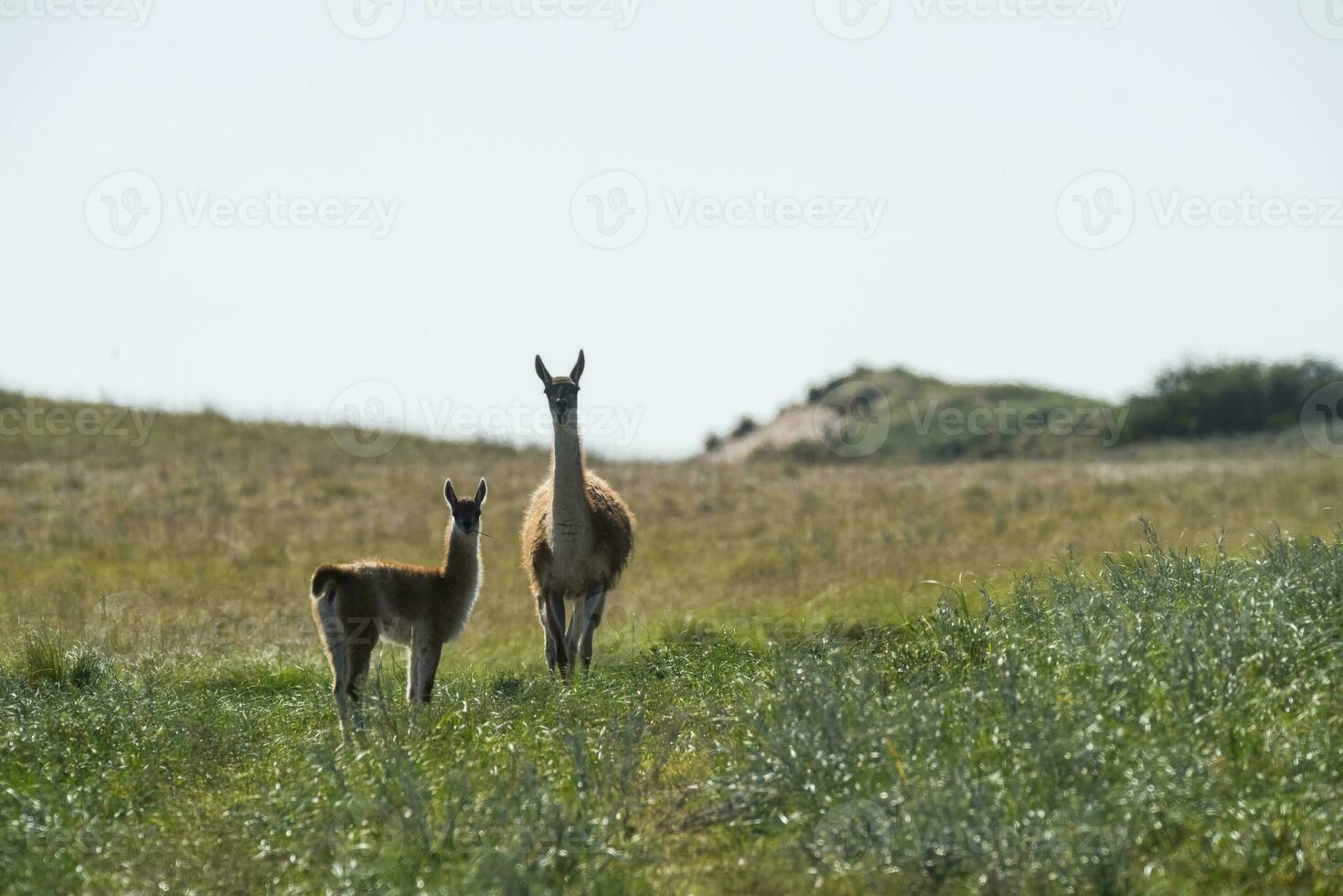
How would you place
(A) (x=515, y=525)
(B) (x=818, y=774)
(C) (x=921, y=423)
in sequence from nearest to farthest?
(B) (x=818, y=774) → (A) (x=515, y=525) → (C) (x=921, y=423)

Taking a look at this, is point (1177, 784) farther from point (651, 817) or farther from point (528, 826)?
point (528, 826)

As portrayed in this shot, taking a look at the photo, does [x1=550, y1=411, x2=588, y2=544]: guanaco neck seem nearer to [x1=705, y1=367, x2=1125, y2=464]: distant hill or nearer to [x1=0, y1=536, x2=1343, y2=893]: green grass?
[x1=0, y1=536, x2=1343, y2=893]: green grass

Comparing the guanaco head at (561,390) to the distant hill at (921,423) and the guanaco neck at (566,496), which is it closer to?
the guanaco neck at (566,496)

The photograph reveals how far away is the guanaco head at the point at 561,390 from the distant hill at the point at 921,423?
30589 mm

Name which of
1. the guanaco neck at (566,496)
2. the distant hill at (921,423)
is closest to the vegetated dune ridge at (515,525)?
the guanaco neck at (566,496)

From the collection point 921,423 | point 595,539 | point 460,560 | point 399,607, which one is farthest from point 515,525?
point 921,423

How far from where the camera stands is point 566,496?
34.0ft

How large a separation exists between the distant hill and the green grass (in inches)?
1322

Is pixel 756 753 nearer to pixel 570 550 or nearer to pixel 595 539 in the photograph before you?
pixel 570 550

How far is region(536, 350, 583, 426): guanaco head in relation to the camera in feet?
33.6

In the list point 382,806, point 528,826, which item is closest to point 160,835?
point 382,806

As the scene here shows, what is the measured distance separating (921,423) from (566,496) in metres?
42.8

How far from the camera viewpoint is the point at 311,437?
33219 millimetres

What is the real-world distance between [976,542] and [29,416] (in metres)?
23.9
